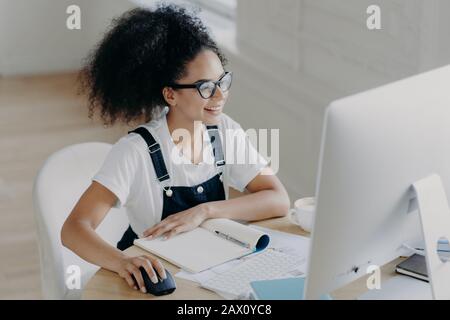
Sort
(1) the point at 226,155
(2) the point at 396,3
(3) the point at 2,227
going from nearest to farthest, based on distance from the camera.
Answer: (1) the point at 226,155 < (2) the point at 396,3 < (3) the point at 2,227

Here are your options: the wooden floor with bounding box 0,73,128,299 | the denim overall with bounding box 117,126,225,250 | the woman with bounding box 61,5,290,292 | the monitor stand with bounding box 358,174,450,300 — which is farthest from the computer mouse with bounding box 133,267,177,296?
the wooden floor with bounding box 0,73,128,299

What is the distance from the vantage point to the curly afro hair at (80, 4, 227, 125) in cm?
225

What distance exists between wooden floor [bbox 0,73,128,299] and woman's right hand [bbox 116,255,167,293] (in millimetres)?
1675

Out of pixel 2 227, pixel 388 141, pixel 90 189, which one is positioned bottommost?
pixel 2 227

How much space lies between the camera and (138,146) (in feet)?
7.32

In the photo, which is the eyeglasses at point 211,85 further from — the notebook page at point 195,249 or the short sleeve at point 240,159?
the notebook page at point 195,249

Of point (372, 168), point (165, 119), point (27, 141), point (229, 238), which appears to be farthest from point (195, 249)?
point (27, 141)

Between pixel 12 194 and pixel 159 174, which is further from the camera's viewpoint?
pixel 12 194

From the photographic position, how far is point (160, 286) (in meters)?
1.85

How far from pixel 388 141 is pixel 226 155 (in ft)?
2.83

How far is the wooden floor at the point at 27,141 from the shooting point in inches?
148

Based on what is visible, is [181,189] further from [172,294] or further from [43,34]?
[43,34]
